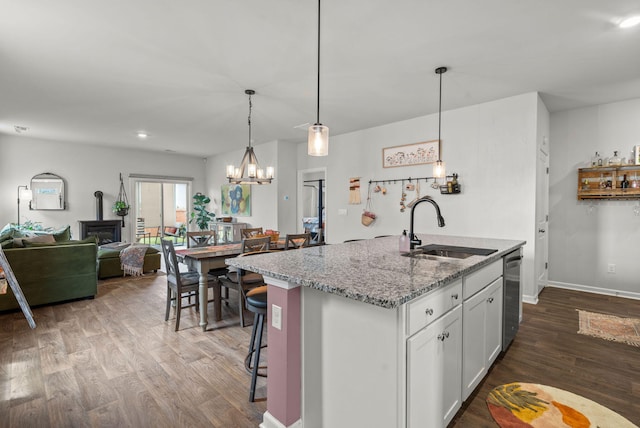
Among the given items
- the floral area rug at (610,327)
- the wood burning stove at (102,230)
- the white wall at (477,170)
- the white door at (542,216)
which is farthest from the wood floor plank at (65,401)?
the wood burning stove at (102,230)

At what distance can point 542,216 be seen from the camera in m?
4.23

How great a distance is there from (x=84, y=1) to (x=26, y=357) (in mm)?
2775

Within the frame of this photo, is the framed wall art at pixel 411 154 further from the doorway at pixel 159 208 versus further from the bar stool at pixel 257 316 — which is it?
the doorway at pixel 159 208

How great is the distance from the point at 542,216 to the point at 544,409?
3.01 meters

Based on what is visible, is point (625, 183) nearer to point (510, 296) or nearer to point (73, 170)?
point (510, 296)

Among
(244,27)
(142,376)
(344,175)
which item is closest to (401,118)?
(344,175)

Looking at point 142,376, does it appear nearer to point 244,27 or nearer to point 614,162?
point 244,27

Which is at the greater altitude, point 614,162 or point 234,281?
point 614,162

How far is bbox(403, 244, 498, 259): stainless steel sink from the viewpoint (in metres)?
2.34

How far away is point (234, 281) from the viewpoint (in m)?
3.29

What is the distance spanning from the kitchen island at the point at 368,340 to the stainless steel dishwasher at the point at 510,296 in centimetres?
63

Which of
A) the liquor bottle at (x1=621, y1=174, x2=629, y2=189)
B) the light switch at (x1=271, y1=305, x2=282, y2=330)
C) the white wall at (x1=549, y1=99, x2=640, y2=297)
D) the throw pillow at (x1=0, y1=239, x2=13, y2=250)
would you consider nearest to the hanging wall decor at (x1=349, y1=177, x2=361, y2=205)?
the white wall at (x1=549, y1=99, x2=640, y2=297)

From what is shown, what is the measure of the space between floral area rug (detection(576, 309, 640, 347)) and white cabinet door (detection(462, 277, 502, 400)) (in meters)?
1.41

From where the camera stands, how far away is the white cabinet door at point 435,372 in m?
1.36
